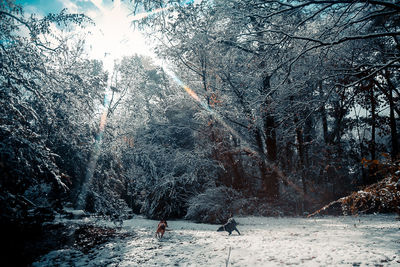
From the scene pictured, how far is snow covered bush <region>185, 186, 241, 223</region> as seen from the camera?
1014 centimetres

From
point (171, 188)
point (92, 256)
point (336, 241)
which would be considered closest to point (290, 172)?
point (171, 188)

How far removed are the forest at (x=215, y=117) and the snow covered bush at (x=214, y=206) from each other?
63mm

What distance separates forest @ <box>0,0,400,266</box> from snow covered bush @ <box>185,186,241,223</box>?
0.06 m

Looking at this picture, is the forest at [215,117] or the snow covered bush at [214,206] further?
the snow covered bush at [214,206]

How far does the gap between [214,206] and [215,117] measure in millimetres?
4174

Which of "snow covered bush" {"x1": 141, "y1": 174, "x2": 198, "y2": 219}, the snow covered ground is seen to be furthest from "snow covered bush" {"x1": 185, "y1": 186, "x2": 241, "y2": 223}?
the snow covered ground

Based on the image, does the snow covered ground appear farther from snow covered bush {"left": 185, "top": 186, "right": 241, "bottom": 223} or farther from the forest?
snow covered bush {"left": 185, "top": 186, "right": 241, "bottom": 223}

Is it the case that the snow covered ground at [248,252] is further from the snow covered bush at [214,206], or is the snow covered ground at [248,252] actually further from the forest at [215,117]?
the snow covered bush at [214,206]

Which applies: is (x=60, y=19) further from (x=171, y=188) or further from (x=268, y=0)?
(x=171, y=188)

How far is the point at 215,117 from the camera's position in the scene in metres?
10.5

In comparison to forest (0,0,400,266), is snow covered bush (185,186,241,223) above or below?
below

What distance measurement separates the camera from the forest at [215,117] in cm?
420

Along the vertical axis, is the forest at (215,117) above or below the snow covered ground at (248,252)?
above

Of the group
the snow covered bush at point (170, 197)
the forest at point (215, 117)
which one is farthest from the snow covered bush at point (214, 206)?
the snow covered bush at point (170, 197)
